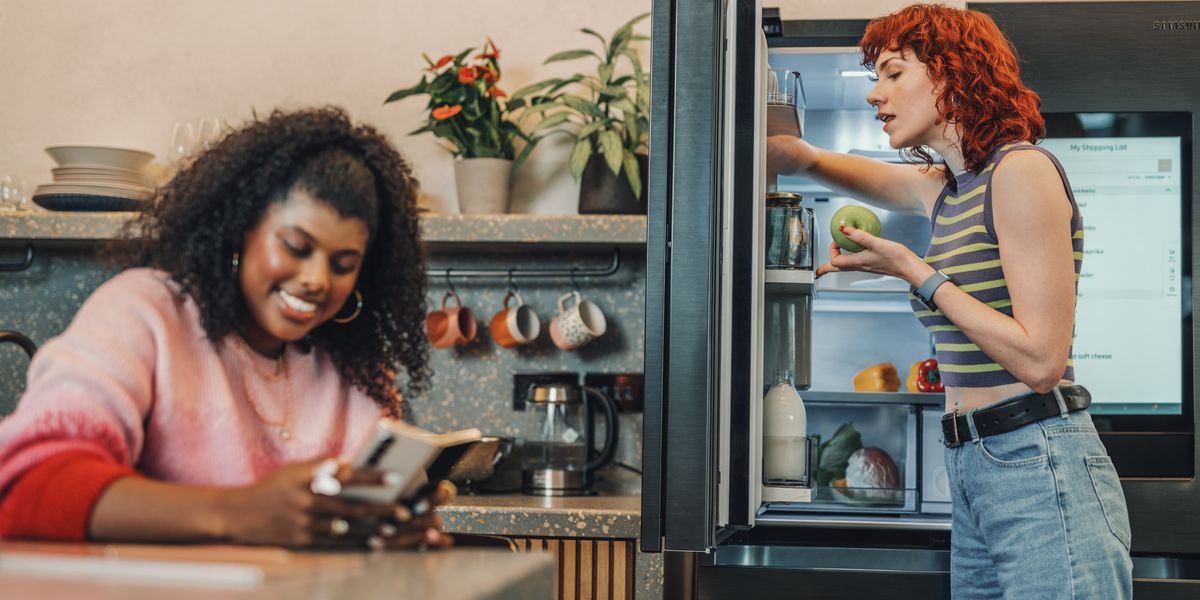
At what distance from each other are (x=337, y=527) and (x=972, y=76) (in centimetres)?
118

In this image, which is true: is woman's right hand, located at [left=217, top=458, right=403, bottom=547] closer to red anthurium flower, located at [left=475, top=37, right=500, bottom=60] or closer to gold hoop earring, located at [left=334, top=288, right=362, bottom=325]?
gold hoop earring, located at [left=334, top=288, right=362, bottom=325]

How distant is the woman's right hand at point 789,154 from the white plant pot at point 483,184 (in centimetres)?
71

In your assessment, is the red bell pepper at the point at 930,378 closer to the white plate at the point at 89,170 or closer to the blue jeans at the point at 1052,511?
the blue jeans at the point at 1052,511

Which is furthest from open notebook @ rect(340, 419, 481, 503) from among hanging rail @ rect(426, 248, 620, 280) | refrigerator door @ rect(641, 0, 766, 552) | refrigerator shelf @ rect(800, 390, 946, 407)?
hanging rail @ rect(426, 248, 620, 280)

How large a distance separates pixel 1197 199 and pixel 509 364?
1435 millimetres

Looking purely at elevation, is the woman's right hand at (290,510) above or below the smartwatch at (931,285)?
below

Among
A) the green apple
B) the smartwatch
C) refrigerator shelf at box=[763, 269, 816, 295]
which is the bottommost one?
the smartwatch

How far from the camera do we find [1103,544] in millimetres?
1488

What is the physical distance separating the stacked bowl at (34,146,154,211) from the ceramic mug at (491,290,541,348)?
0.80 metres

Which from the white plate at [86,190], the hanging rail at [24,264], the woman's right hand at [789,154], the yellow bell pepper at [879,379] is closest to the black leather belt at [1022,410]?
the woman's right hand at [789,154]

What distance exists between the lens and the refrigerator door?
157 cm

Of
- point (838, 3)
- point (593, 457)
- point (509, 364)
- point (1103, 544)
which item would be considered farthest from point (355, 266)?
point (838, 3)

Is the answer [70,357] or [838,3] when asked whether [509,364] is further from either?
[70,357]

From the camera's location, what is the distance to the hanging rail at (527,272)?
102 inches
